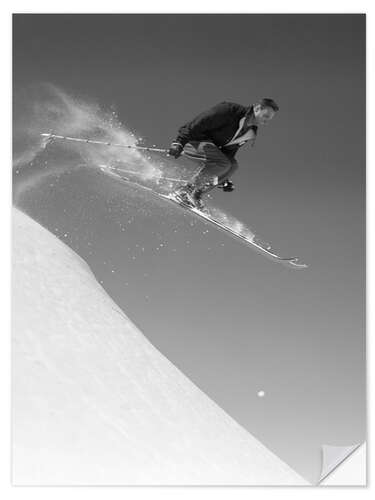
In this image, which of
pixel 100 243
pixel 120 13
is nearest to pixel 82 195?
pixel 100 243

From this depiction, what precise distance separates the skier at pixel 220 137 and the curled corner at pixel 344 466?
6.08 ft

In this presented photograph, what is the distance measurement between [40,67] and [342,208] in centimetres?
221

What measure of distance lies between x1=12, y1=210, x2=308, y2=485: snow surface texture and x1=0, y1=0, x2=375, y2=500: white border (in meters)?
0.06

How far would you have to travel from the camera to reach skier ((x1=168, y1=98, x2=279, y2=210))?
4145mm

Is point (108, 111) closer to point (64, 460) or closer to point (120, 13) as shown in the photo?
point (120, 13)

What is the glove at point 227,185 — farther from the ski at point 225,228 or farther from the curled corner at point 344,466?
the curled corner at point 344,466

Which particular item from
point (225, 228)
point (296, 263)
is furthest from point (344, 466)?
point (225, 228)

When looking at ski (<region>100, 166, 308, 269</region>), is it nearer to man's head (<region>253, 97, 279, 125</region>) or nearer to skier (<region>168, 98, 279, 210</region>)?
skier (<region>168, 98, 279, 210</region>)

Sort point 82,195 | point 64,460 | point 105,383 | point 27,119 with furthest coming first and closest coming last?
point 82,195 → point 27,119 → point 105,383 → point 64,460

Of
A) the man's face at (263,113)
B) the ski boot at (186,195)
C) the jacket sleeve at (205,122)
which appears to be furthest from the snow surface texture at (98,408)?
the man's face at (263,113)

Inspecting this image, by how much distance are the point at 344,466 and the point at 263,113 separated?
2237 mm

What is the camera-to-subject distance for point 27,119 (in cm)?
428

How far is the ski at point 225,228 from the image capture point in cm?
448

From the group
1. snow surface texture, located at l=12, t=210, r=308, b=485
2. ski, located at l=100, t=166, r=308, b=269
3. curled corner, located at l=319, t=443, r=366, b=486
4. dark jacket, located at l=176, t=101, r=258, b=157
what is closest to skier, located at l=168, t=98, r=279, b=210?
dark jacket, located at l=176, t=101, r=258, b=157
